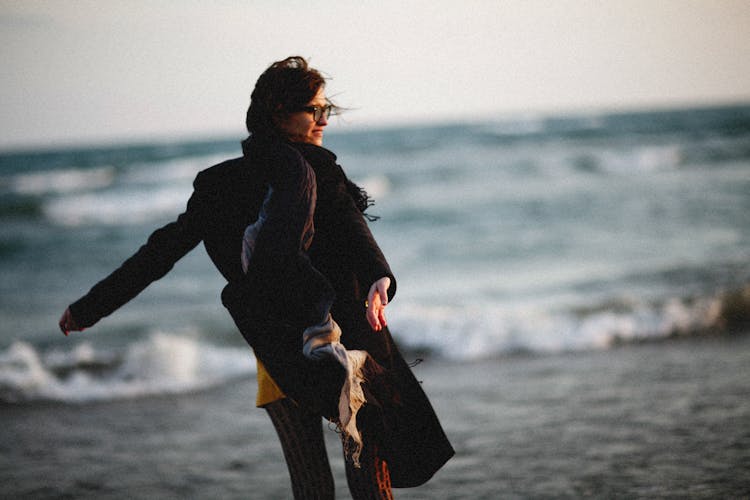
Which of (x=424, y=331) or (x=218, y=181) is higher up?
(x=218, y=181)

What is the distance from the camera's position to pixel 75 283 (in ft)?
32.3

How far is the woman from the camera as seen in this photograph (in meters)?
1.86

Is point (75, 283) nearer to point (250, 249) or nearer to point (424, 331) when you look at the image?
point (424, 331)

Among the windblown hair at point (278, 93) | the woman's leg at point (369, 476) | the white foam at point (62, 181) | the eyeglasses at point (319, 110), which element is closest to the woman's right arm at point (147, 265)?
the windblown hair at point (278, 93)

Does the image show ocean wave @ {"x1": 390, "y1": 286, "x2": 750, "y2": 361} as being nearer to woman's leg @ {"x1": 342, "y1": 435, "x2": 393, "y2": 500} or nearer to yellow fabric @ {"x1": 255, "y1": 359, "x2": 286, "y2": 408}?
woman's leg @ {"x1": 342, "y1": 435, "x2": 393, "y2": 500}

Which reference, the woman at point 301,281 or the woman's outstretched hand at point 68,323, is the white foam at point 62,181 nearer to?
the woman's outstretched hand at point 68,323

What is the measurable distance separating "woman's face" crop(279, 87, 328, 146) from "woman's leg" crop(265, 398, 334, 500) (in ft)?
2.47

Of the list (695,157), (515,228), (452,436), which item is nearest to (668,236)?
(515,228)

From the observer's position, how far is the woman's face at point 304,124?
1979 millimetres

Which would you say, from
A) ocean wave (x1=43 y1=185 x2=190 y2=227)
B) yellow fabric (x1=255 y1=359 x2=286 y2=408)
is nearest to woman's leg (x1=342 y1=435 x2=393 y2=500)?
yellow fabric (x1=255 y1=359 x2=286 y2=408)

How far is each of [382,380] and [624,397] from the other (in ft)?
10.1

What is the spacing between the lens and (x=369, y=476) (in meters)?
2.09

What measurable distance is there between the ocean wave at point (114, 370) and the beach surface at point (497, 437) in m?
0.20

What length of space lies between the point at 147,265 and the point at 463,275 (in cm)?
753
